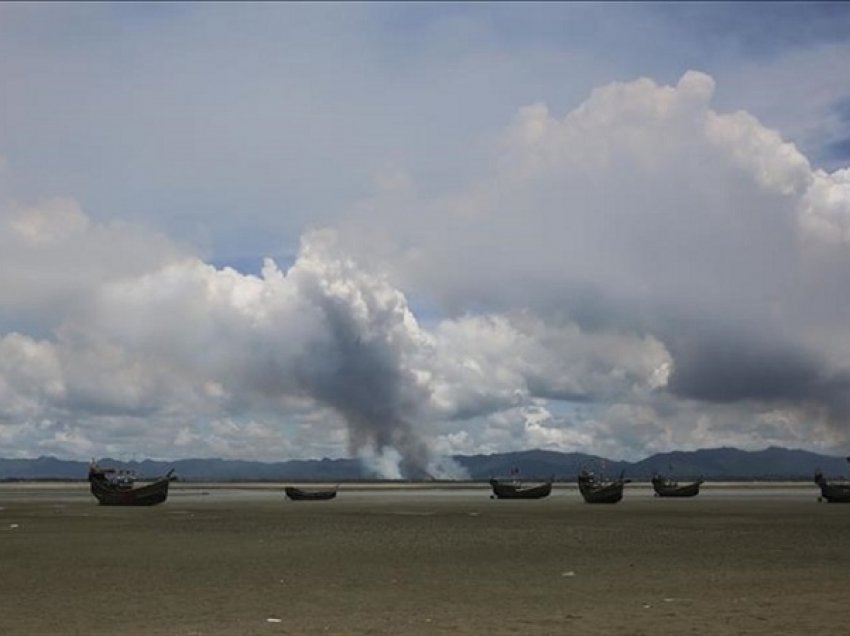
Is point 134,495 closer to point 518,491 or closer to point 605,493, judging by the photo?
point 605,493

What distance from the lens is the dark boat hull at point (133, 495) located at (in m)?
84.9

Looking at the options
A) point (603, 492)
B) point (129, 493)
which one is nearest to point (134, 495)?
point (129, 493)

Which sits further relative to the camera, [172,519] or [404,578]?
[172,519]

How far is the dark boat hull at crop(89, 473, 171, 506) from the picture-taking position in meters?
84.9

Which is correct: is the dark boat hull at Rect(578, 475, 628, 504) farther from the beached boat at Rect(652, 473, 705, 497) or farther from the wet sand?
the wet sand

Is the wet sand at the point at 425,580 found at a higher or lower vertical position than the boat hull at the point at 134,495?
lower

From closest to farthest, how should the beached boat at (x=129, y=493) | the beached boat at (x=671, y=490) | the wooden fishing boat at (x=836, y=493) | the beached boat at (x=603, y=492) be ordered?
1. the beached boat at (x=129, y=493)
2. the beached boat at (x=603, y=492)
3. the wooden fishing boat at (x=836, y=493)
4. the beached boat at (x=671, y=490)

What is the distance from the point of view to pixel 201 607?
22.5m

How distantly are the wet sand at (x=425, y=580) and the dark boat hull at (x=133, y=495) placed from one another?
1303 inches

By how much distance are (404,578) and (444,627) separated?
9009 millimetres

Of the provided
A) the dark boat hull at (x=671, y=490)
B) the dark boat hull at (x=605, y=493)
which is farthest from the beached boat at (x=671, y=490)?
the dark boat hull at (x=605, y=493)

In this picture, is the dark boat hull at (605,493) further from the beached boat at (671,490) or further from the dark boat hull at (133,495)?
the dark boat hull at (133,495)

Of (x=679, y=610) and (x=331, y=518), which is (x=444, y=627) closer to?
(x=679, y=610)

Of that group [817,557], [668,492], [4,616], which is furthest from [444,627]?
[668,492]
